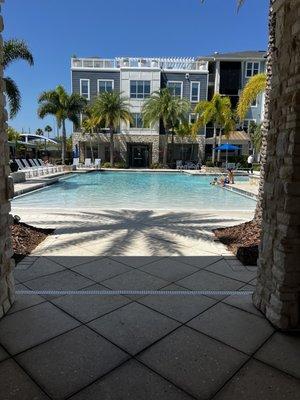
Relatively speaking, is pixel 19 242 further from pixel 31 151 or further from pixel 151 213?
pixel 31 151

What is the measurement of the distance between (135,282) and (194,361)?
180 cm

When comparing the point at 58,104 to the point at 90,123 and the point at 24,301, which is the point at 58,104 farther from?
the point at 24,301

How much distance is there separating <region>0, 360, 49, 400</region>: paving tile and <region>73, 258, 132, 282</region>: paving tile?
75.8 inches

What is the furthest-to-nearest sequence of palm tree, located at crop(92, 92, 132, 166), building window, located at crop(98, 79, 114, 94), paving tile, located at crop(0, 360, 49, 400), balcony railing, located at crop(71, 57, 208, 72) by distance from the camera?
building window, located at crop(98, 79, 114, 94) → balcony railing, located at crop(71, 57, 208, 72) → palm tree, located at crop(92, 92, 132, 166) → paving tile, located at crop(0, 360, 49, 400)

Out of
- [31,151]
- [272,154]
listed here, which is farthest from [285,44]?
[31,151]

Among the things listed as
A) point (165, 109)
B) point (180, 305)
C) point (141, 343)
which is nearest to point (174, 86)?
point (165, 109)

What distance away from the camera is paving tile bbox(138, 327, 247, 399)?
2.47 metres

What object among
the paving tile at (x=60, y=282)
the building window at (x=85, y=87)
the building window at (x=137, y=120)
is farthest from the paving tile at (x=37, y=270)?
the building window at (x=85, y=87)

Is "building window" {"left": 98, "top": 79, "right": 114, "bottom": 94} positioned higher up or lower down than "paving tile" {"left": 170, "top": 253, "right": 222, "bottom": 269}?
higher up

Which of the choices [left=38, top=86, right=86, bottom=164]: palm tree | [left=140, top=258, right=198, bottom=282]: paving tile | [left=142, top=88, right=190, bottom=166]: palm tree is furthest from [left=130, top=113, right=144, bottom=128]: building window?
[left=140, top=258, right=198, bottom=282]: paving tile

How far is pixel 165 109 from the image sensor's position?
31781 millimetres

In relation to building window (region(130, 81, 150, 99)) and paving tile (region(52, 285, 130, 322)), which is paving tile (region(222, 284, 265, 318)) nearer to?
paving tile (region(52, 285, 130, 322))

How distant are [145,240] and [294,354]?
4008mm

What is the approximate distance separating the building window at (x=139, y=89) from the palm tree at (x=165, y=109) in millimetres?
2559
